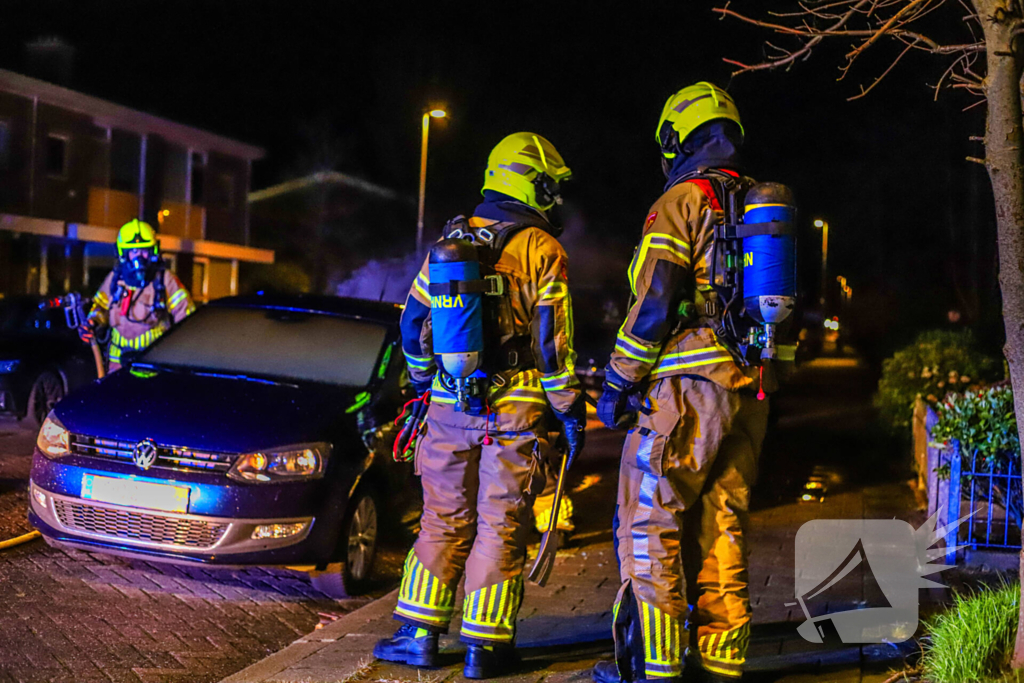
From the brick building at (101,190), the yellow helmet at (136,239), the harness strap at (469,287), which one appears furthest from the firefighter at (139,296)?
the brick building at (101,190)

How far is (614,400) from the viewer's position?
4066 mm

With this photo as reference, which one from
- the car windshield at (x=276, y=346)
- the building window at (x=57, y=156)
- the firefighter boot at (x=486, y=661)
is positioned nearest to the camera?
the firefighter boot at (x=486, y=661)

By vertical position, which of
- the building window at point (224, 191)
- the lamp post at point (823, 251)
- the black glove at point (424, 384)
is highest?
the building window at point (224, 191)

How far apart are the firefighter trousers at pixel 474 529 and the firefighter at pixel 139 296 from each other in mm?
4271

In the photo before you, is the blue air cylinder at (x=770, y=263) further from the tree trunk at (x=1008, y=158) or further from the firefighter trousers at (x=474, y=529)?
the firefighter trousers at (x=474, y=529)

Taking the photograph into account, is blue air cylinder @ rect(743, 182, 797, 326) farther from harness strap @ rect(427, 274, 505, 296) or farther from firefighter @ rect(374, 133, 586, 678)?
harness strap @ rect(427, 274, 505, 296)

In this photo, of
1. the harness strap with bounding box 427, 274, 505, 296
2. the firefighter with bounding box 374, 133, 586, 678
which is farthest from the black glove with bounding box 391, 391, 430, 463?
the harness strap with bounding box 427, 274, 505, 296

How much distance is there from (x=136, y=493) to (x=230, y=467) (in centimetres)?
47

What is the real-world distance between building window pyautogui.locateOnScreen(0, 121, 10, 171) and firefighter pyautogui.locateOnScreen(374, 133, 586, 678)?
22.4 m

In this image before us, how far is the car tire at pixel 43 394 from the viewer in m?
10.5

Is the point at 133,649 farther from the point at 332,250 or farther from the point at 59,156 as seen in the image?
the point at 332,250

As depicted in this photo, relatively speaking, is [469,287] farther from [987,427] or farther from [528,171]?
[987,427]

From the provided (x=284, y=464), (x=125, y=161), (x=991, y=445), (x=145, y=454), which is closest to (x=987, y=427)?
(x=991, y=445)

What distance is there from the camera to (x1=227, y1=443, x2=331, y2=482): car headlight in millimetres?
5227
